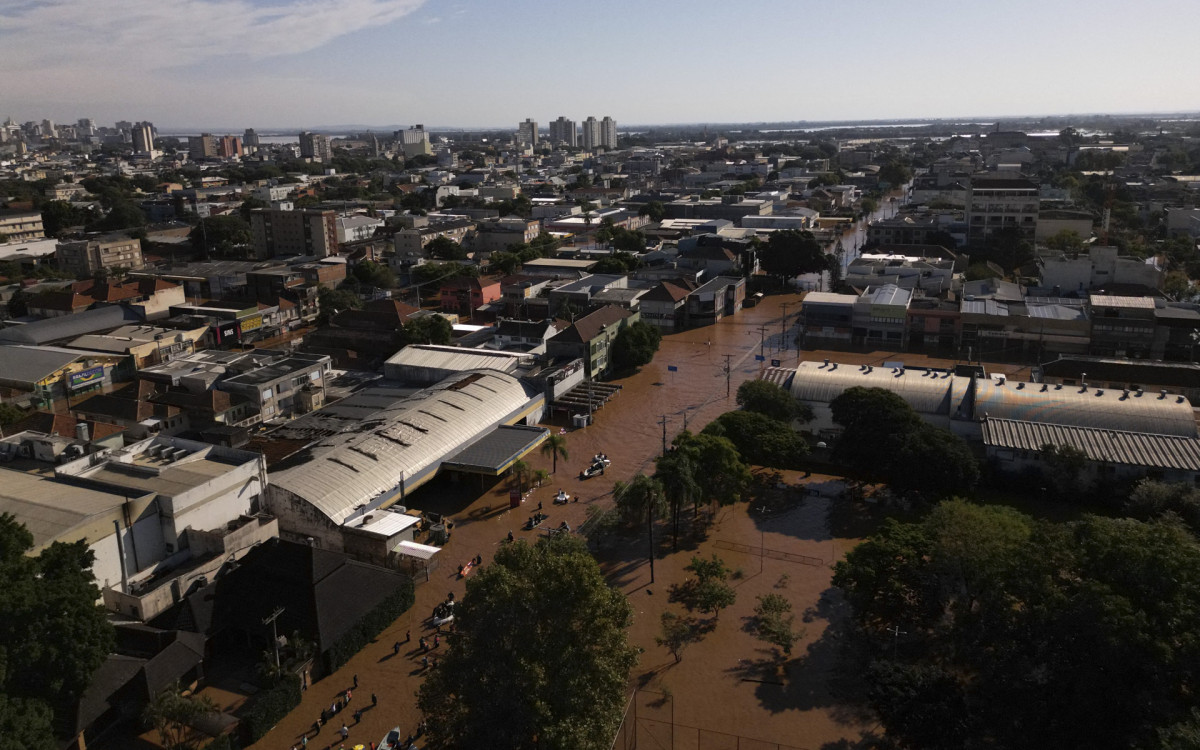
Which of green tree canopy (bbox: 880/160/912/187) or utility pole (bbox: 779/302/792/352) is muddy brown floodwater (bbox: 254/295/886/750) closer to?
utility pole (bbox: 779/302/792/352)

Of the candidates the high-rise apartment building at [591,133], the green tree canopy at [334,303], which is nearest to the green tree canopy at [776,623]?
the green tree canopy at [334,303]

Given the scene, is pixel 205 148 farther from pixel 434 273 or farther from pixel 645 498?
pixel 645 498

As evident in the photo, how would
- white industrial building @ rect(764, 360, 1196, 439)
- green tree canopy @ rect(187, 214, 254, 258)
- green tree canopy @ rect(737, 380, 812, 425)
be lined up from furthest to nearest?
Result: green tree canopy @ rect(187, 214, 254, 258) → green tree canopy @ rect(737, 380, 812, 425) → white industrial building @ rect(764, 360, 1196, 439)

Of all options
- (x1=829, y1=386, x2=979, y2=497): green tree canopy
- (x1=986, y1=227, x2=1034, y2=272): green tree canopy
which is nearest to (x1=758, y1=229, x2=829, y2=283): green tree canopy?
(x1=986, y1=227, x2=1034, y2=272): green tree canopy

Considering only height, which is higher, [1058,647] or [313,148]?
[313,148]

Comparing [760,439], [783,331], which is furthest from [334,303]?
[760,439]

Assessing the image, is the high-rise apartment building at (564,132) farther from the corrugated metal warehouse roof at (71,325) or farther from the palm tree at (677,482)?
the palm tree at (677,482)
